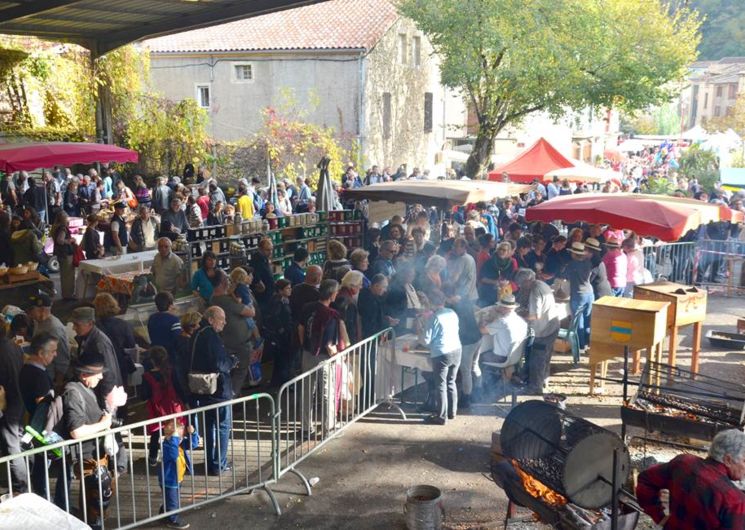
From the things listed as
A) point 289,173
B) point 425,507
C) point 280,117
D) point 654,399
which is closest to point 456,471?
point 425,507

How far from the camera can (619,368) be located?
10383mm

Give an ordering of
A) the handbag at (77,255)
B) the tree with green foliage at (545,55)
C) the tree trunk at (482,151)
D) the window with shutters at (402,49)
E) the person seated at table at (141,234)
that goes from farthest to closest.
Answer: the window with shutters at (402,49)
the tree trunk at (482,151)
the tree with green foliage at (545,55)
the person seated at table at (141,234)
the handbag at (77,255)

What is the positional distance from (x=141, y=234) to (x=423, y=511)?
9.02 m

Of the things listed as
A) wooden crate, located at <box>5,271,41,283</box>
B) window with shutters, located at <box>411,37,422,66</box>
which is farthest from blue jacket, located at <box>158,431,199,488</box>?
window with shutters, located at <box>411,37,422,66</box>

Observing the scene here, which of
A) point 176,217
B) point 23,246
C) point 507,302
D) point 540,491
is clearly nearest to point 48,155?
point 23,246

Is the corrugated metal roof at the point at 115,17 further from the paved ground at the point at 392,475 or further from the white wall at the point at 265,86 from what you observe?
the white wall at the point at 265,86

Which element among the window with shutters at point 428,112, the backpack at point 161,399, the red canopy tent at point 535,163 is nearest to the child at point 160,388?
the backpack at point 161,399

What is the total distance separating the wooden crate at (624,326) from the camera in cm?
839

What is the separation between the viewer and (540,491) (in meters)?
5.55

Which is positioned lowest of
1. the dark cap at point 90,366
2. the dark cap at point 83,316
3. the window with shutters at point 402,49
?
the dark cap at point 90,366

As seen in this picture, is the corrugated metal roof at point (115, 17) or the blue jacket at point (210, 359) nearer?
the blue jacket at point (210, 359)

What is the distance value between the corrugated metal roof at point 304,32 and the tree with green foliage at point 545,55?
14.0 ft

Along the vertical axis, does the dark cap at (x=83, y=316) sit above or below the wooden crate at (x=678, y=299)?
above

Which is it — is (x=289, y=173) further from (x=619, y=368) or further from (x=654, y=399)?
(x=654, y=399)
